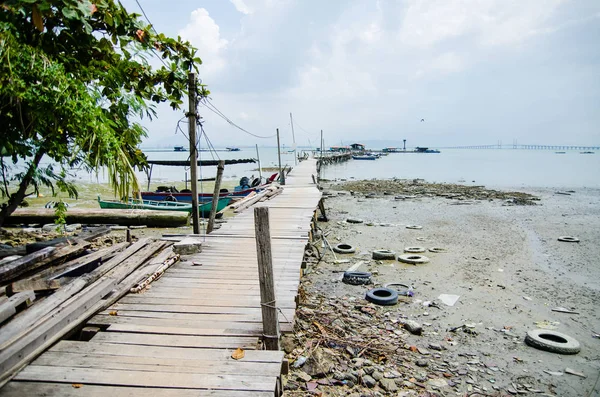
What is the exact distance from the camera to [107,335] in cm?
397

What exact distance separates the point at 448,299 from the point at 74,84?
8221 millimetres

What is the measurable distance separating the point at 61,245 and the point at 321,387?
4595 millimetres

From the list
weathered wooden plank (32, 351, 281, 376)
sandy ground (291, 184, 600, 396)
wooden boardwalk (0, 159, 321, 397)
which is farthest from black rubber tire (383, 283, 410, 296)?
weathered wooden plank (32, 351, 281, 376)

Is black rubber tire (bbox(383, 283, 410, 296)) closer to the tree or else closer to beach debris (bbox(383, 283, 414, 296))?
beach debris (bbox(383, 283, 414, 296))

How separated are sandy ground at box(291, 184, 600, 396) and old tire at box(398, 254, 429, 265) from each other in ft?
0.83

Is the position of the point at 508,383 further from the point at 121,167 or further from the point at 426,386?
the point at 121,167

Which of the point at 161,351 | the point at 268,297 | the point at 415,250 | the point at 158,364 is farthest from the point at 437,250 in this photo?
the point at 158,364

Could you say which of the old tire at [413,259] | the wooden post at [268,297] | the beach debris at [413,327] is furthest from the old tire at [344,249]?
the wooden post at [268,297]

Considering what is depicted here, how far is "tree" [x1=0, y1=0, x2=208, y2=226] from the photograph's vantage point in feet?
10.0

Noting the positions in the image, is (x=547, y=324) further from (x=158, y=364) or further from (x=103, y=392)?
(x=103, y=392)

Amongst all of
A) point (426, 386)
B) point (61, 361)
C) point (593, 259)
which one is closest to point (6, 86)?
point (61, 361)

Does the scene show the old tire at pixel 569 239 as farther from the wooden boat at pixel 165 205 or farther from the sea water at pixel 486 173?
the sea water at pixel 486 173

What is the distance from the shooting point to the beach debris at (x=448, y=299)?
8297mm

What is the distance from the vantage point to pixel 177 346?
377 cm
